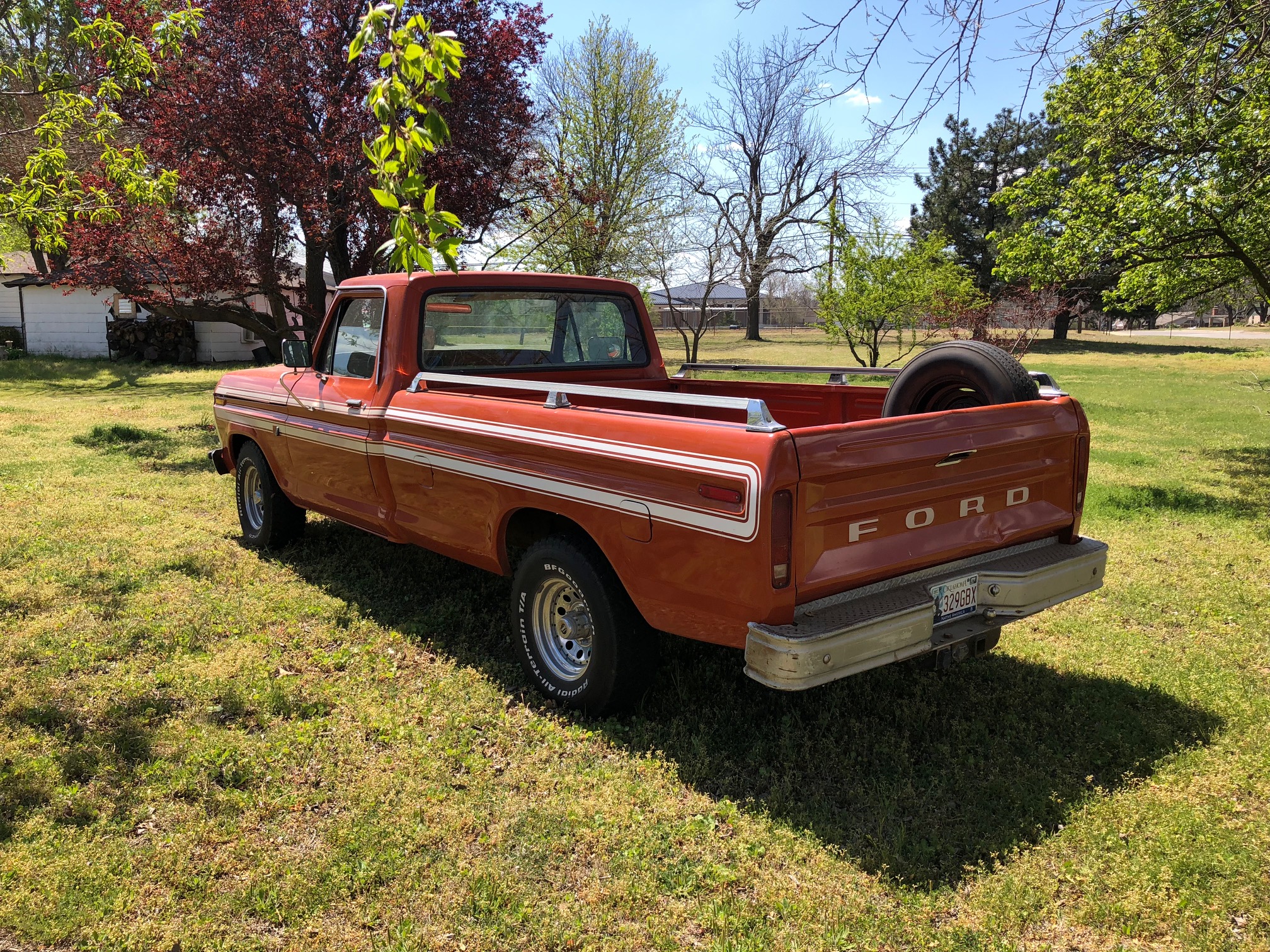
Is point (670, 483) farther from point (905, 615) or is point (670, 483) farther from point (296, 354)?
point (296, 354)

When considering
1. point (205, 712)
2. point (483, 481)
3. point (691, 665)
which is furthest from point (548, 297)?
point (205, 712)

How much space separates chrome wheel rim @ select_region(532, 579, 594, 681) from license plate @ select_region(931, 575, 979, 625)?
4.75ft

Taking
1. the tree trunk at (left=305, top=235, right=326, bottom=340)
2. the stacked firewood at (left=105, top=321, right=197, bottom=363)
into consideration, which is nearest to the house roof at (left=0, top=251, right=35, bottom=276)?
the stacked firewood at (left=105, top=321, right=197, bottom=363)

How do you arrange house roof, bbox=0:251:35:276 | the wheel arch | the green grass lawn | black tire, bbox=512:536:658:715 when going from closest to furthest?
1. the green grass lawn
2. black tire, bbox=512:536:658:715
3. the wheel arch
4. house roof, bbox=0:251:35:276

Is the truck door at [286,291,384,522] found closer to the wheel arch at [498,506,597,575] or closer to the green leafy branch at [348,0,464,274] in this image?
the wheel arch at [498,506,597,575]

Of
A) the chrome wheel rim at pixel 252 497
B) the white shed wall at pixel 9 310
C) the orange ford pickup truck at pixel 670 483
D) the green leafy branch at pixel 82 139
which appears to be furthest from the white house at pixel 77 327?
the orange ford pickup truck at pixel 670 483

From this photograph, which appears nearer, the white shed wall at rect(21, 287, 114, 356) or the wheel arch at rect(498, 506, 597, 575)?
the wheel arch at rect(498, 506, 597, 575)

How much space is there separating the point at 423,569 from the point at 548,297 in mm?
2064

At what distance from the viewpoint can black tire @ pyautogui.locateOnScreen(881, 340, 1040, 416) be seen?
4098 mm

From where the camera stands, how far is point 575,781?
3537mm

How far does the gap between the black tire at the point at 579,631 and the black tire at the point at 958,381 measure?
158 cm

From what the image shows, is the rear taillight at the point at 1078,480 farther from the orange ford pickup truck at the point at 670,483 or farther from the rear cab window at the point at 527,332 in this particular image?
the rear cab window at the point at 527,332

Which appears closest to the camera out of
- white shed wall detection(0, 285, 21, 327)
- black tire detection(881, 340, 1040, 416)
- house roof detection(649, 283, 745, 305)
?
black tire detection(881, 340, 1040, 416)

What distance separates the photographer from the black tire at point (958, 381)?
13.4 ft
